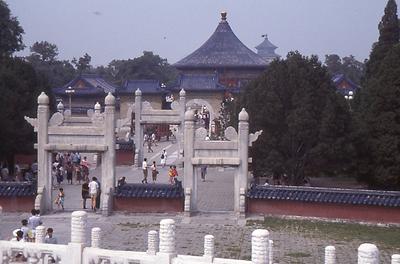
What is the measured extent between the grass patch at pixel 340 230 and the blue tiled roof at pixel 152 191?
9.49 ft

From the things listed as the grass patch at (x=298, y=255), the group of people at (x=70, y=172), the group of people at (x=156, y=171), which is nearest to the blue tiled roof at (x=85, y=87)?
the group of people at (x=156, y=171)

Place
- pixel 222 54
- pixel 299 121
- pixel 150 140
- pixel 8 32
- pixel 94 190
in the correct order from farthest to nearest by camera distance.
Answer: pixel 222 54 → pixel 150 140 → pixel 8 32 → pixel 299 121 → pixel 94 190

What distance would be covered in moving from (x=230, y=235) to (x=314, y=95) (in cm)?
838

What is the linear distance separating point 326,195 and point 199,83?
36.4 m

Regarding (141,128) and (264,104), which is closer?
(264,104)

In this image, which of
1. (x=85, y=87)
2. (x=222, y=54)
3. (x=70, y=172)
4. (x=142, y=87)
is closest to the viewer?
(x=70, y=172)

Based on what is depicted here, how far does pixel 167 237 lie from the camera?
10242mm

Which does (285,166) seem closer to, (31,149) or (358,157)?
(358,157)

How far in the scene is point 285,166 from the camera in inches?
1037

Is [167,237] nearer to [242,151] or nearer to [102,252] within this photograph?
[102,252]

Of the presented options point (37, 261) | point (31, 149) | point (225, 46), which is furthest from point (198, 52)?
point (37, 261)

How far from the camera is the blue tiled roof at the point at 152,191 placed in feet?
78.0

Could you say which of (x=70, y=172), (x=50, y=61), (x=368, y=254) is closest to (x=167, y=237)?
(x=368, y=254)

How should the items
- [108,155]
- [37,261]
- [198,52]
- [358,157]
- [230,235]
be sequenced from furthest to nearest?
[198,52] → [358,157] → [108,155] → [230,235] → [37,261]
